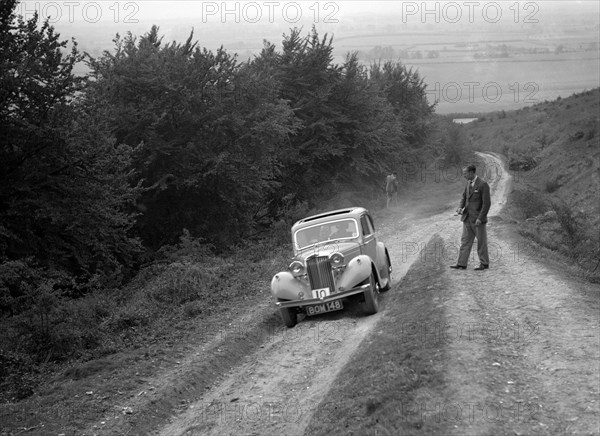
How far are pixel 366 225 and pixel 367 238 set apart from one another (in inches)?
21.6

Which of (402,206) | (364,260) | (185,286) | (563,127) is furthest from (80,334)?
(563,127)

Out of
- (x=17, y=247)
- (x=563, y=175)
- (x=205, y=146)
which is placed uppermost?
(x=205, y=146)

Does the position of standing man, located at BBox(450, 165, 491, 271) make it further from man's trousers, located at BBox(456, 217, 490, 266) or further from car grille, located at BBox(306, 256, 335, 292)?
car grille, located at BBox(306, 256, 335, 292)

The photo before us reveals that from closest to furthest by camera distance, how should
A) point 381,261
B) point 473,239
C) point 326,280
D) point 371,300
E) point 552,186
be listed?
point 371,300 → point 326,280 → point 473,239 → point 381,261 → point 552,186

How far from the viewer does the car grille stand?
44.3ft

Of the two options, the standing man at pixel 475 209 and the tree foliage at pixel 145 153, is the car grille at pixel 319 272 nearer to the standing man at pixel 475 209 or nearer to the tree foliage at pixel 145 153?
the standing man at pixel 475 209

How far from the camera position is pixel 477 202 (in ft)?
49.0

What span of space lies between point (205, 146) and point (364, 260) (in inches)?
557

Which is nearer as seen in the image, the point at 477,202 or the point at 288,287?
the point at 288,287

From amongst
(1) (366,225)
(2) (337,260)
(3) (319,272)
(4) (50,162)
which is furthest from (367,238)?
(4) (50,162)

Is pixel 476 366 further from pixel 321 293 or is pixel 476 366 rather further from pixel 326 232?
pixel 326 232

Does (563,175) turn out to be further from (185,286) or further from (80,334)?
(80,334)

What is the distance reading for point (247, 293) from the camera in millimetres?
16578

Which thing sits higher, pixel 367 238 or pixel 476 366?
pixel 367 238
